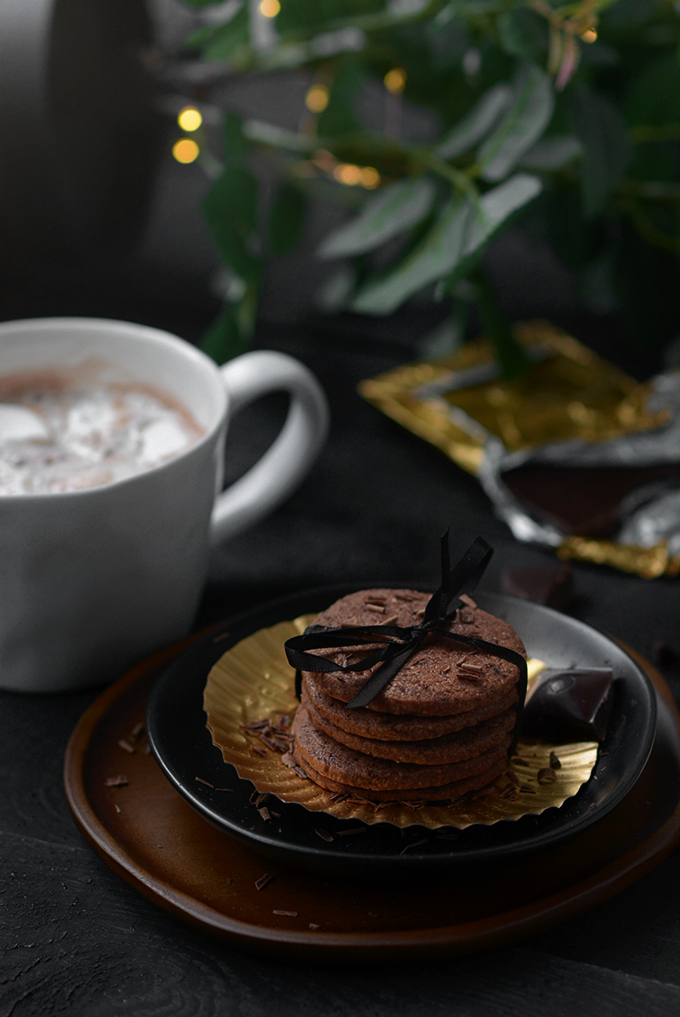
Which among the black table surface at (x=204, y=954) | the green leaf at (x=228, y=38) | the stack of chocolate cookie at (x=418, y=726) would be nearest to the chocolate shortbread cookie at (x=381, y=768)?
the stack of chocolate cookie at (x=418, y=726)

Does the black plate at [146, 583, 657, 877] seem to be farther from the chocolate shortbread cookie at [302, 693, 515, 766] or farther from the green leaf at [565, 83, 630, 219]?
the green leaf at [565, 83, 630, 219]

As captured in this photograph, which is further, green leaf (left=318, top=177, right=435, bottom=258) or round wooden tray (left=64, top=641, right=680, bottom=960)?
green leaf (left=318, top=177, right=435, bottom=258)

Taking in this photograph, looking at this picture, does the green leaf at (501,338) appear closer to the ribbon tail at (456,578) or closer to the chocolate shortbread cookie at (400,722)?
the ribbon tail at (456,578)

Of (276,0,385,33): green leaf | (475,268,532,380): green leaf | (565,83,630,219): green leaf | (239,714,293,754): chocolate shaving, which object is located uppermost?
(276,0,385,33): green leaf

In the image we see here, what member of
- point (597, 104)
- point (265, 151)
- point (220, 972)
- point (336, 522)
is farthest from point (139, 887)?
point (265, 151)

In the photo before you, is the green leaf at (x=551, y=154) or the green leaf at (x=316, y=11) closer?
the green leaf at (x=551, y=154)

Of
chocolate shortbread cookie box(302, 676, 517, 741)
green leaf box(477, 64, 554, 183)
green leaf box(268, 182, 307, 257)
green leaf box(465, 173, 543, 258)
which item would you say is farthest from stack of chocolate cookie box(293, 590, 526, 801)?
green leaf box(268, 182, 307, 257)

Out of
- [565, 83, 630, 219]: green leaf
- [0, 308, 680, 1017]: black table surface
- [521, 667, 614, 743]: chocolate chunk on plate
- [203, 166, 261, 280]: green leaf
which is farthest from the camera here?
[203, 166, 261, 280]: green leaf
